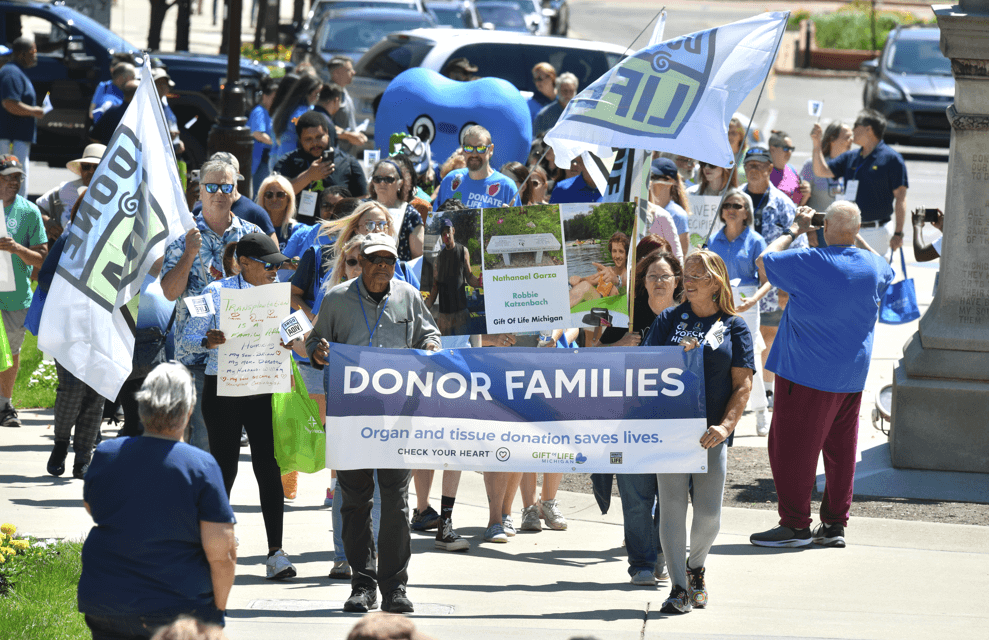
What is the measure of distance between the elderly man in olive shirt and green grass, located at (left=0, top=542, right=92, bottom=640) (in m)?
1.26

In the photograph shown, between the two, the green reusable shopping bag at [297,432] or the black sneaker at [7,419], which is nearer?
the green reusable shopping bag at [297,432]

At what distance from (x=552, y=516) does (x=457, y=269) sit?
5.17 feet

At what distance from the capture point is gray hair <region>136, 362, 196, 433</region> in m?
4.28

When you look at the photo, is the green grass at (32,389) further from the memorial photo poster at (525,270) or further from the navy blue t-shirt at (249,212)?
the memorial photo poster at (525,270)

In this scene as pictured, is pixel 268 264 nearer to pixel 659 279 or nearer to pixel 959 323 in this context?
pixel 659 279

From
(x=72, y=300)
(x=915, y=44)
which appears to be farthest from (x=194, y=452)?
(x=915, y=44)

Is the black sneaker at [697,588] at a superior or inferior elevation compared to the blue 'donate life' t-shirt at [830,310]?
inferior

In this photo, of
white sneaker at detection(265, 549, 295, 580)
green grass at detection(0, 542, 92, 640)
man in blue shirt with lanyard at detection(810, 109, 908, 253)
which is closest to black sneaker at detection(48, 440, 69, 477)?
green grass at detection(0, 542, 92, 640)

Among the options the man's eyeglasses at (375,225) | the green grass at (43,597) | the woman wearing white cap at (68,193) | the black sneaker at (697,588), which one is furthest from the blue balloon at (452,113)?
the green grass at (43,597)

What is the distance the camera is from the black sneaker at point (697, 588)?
6.09m

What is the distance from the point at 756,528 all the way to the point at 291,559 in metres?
2.72

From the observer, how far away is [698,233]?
10422mm

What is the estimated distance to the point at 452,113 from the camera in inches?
519

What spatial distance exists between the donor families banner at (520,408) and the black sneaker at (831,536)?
156 cm
